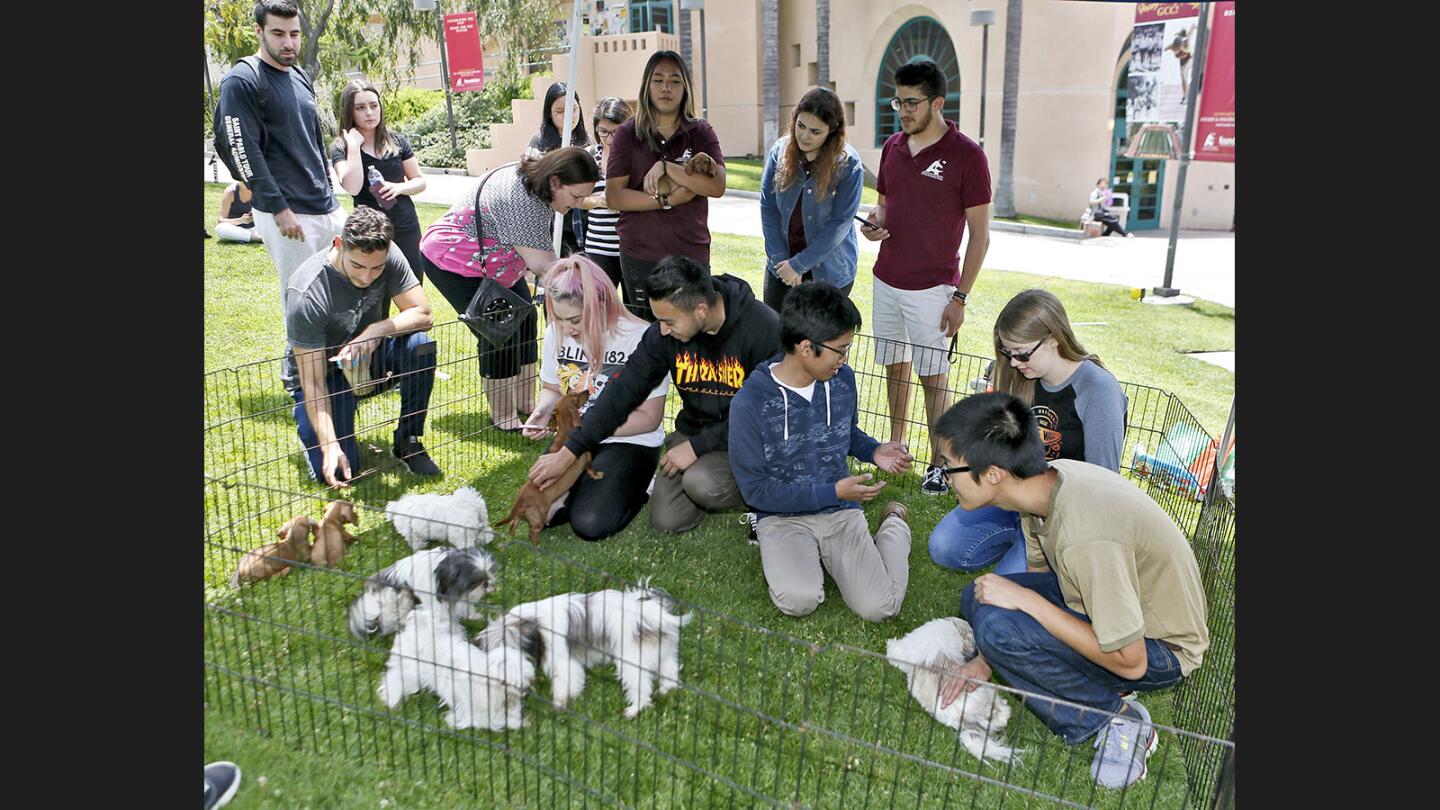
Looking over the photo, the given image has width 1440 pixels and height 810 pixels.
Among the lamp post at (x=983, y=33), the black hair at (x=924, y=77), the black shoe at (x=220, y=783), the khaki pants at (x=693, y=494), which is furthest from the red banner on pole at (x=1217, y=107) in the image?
the black shoe at (x=220, y=783)

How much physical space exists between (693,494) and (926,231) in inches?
67.8

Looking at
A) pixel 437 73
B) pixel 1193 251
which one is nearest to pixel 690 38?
pixel 437 73

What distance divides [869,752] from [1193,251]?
14784mm

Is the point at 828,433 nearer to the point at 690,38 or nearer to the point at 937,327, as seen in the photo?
the point at 937,327

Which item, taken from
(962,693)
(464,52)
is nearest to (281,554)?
(962,693)

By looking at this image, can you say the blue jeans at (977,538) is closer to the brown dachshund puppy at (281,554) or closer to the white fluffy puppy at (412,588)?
the white fluffy puppy at (412,588)

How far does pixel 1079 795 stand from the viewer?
255 cm

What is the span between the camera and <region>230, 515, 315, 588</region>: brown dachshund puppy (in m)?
3.27

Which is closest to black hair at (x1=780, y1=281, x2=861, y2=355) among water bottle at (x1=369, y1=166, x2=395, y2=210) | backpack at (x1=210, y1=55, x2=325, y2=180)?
backpack at (x1=210, y1=55, x2=325, y2=180)

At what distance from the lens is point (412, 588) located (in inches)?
117

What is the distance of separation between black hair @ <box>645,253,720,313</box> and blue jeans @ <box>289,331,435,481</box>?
4.35 ft

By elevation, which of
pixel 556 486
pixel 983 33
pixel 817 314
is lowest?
pixel 556 486

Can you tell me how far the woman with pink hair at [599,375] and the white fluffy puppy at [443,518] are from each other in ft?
1.30

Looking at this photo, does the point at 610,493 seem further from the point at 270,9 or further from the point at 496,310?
the point at 270,9
